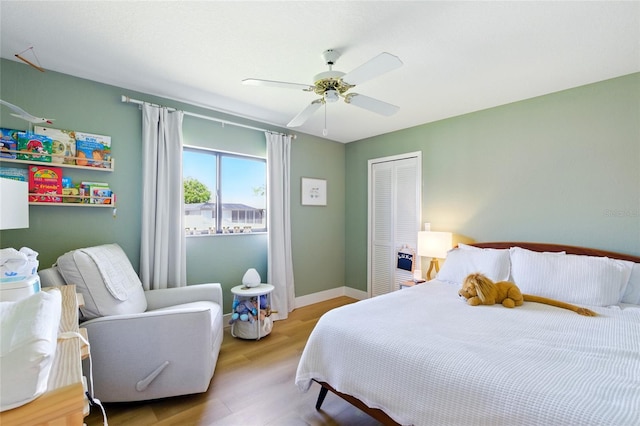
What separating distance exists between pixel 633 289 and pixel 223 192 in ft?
12.7

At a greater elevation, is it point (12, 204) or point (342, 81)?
point (342, 81)

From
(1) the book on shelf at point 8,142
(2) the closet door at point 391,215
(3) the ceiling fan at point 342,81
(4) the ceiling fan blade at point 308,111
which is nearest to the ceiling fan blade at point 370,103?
(3) the ceiling fan at point 342,81

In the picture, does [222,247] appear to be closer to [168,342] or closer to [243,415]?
[168,342]

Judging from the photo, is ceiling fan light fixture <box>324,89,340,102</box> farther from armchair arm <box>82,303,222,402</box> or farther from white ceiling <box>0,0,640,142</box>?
armchair arm <box>82,303,222,402</box>

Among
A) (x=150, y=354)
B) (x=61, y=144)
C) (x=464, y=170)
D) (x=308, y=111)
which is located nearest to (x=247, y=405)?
(x=150, y=354)

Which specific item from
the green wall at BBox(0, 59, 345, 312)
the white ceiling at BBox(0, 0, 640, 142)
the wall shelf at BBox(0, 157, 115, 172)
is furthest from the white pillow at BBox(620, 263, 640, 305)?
the wall shelf at BBox(0, 157, 115, 172)

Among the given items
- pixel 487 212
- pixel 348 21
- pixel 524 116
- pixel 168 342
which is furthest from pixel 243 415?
pixel 524 116

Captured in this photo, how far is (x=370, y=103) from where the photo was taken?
224cm

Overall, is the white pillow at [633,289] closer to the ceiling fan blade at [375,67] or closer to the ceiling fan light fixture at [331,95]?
the ceiling fan blade at [375,67]

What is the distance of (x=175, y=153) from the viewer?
294 centimetres

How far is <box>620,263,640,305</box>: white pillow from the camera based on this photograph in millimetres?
2191

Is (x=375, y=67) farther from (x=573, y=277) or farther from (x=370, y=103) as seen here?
(x=573, y=277)

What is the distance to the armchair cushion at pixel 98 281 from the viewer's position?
1.98 meters

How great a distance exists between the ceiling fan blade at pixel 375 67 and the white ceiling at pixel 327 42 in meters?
0.31
